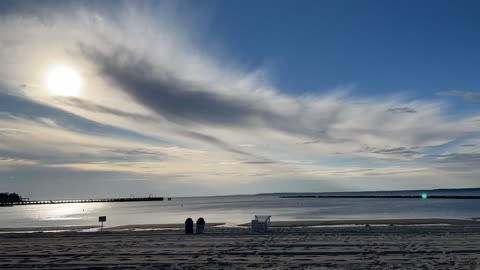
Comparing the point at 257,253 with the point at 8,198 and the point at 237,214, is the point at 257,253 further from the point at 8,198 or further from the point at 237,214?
the point at 8,198

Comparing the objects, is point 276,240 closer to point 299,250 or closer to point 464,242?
point 299,250

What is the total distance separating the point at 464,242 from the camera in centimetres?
1794

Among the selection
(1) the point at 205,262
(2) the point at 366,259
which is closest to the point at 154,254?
(1) the point at 205,262

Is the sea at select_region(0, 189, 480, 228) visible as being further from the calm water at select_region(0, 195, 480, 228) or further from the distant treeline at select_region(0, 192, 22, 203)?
the distant treeline at select_region(0, 192, 22, 203)

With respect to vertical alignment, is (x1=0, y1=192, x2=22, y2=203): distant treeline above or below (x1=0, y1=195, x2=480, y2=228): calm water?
above

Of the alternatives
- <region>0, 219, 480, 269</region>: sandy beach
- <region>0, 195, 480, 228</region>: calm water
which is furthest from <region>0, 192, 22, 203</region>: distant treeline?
<region>0, 219, 480, 269</region>: sandy beach

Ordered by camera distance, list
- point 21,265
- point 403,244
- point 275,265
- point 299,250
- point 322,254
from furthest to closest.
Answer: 1. point 403,244
2. point 299,250
3. point 322,254
4. point 21,265
5. point 275,265

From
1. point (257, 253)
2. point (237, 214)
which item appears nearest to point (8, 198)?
point (237, 214)

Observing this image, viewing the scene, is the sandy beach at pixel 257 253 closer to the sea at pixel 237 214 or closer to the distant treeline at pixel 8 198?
the sea at pixel 237 214

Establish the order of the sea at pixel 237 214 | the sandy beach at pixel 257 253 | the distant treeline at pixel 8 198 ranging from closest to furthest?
the sandy beach at pixel 257 253 → the sea at pixel 237 214 → the distant treeline at pixel 8 198

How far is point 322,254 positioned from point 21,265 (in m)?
10.3

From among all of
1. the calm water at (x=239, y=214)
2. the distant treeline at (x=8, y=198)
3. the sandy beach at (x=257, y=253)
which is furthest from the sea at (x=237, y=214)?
the distant treeline at (x=8, y=198)

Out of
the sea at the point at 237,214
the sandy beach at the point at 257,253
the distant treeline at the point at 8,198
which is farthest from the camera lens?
the distant treeline at the point at 8,198

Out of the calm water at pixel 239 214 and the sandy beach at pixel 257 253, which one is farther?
the calm water at pixel 239 214
